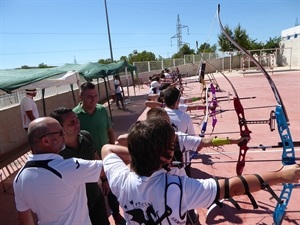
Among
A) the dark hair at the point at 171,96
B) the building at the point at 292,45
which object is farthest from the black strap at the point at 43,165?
the building at the point at 292,45

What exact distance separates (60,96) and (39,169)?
36.5 ft

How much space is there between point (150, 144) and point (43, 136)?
75 cm

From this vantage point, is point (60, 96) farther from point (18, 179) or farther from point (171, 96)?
point (18, 179)

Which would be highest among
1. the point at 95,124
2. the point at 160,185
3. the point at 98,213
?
the point at 160,185

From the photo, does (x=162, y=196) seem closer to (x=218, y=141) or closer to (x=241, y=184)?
(x=241, y=184)

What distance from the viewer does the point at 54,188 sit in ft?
4.88

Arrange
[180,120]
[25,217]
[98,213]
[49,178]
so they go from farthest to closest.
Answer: [180,120]
[98,213]
[25,217]
[49,178]

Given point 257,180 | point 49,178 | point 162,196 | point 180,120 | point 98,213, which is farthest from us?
point 180,120

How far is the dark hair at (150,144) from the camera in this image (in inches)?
45.9

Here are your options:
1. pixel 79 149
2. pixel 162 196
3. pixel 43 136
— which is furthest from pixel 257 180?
pixel 79 149

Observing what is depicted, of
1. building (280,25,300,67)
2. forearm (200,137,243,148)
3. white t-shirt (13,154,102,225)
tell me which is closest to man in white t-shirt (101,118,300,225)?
white t-shirt (13,154,102,225)

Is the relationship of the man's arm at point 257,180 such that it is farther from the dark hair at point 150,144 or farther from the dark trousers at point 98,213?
the dark trousers at point 98,213

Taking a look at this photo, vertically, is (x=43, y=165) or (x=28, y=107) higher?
(x=43, y=165)

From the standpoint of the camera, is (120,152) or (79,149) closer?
(120,152)
